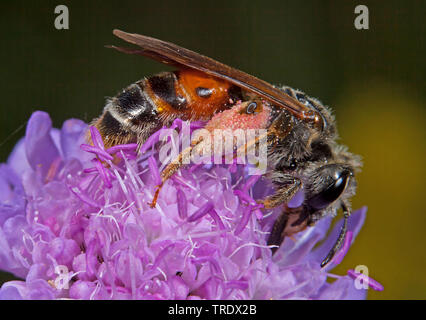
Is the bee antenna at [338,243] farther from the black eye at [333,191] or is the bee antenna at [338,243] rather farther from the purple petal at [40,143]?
the purple petal at [40,143]

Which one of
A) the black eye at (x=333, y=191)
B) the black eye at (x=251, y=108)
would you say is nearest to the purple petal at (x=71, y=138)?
the black eye at (x=251, y=108)

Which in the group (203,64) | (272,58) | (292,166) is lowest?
(292,166)

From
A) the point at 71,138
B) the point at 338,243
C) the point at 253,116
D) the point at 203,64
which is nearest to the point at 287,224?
the point at 338,243

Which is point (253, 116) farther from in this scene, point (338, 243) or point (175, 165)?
point (338, 243)

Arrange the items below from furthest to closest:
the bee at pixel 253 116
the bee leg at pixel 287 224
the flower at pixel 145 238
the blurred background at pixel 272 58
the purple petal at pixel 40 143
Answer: the blurred background at pixel 272 58 < the purple petal at pixel 40 143 < the bee leg at pixel 287 224 < the bee at pixel 253 116 < the flower at pixel 145 238

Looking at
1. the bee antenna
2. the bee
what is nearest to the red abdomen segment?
the bee

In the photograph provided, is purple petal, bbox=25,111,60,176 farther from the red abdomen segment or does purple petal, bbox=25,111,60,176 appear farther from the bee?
the red abdomen segment
